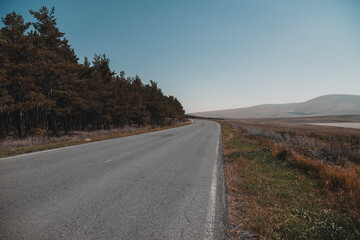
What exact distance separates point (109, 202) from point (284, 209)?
371cm

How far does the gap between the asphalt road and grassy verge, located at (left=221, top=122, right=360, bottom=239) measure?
1.16 feet

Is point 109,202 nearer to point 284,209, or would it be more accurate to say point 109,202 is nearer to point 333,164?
point 284,209

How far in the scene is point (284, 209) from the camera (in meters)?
3.20

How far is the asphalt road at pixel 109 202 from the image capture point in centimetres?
251

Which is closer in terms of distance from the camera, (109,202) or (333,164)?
(109,202)

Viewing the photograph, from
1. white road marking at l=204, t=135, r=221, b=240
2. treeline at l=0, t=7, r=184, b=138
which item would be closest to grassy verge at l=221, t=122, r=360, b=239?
white road marking at l=204, t=135, r=221, b=240

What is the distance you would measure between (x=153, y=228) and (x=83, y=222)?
48.7 inches

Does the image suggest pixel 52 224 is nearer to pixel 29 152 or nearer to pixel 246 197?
pixel 246 197

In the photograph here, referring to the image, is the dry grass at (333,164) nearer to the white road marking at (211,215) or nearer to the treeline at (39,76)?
the white road marking at (211,215)

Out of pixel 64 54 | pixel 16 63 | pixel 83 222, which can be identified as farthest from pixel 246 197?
pixel 64 54

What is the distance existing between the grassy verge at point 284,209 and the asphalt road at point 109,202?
1.16ft

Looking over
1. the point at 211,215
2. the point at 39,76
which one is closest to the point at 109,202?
the point at 211,215

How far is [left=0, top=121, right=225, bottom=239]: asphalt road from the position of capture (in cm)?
251

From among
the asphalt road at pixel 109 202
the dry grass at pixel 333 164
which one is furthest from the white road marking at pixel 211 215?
the dry grass at pixel 333 164
